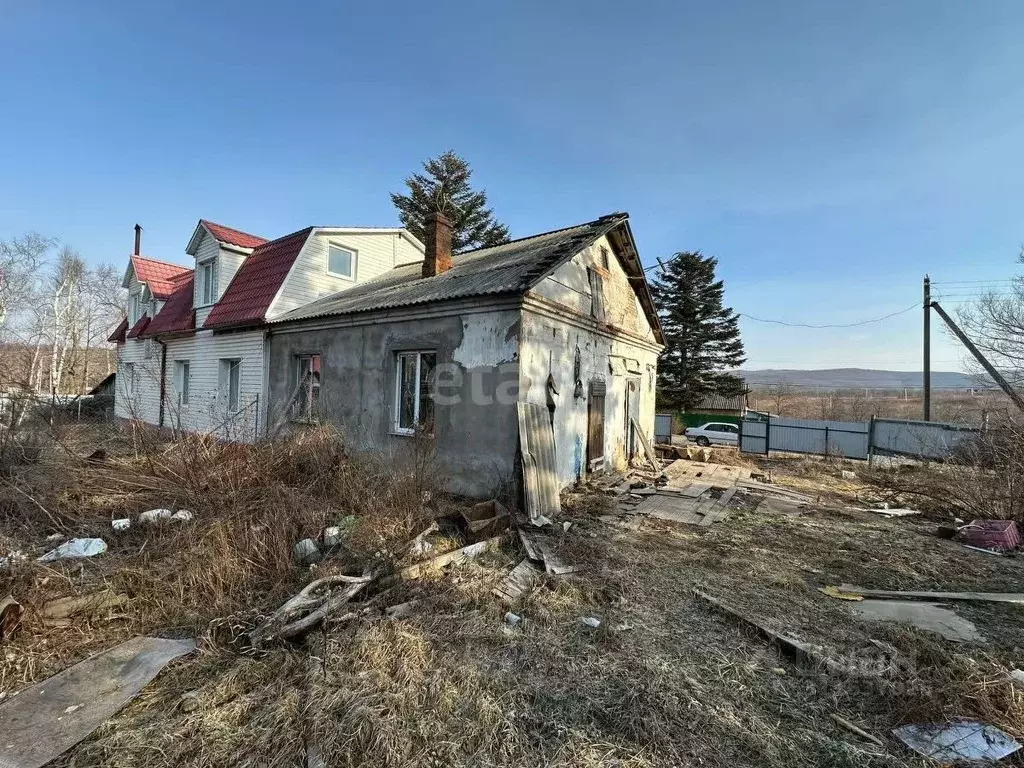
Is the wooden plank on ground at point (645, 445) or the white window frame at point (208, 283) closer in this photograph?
the wooden plank on ground at point (645, 445)

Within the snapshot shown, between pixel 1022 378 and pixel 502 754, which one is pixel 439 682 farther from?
pixel 1022 378

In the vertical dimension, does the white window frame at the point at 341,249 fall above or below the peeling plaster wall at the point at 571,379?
above

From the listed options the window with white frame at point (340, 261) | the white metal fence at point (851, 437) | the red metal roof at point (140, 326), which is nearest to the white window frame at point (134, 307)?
the red metal roof at point (140, 326)

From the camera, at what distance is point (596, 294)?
10859 millimetres

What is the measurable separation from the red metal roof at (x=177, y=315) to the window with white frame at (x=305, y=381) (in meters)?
5.43

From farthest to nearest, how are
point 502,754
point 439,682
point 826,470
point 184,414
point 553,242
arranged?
point 184,414 < point 826,470 < point 553,242 < point 439,682 < point 502,754

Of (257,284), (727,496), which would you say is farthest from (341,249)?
(727,496)

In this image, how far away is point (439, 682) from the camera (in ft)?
10.1

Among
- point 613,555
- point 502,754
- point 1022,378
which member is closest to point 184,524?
point 502,754

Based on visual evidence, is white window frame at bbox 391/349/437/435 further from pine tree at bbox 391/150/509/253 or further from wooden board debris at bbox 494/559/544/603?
pine tree at bbox 391/150/509/253

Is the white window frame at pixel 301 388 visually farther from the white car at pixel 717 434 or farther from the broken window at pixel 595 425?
the white car at pixel 717 434

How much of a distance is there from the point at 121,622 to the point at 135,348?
18.3 m

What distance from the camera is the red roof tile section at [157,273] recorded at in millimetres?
17547

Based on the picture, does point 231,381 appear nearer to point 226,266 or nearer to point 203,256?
point 226,266
